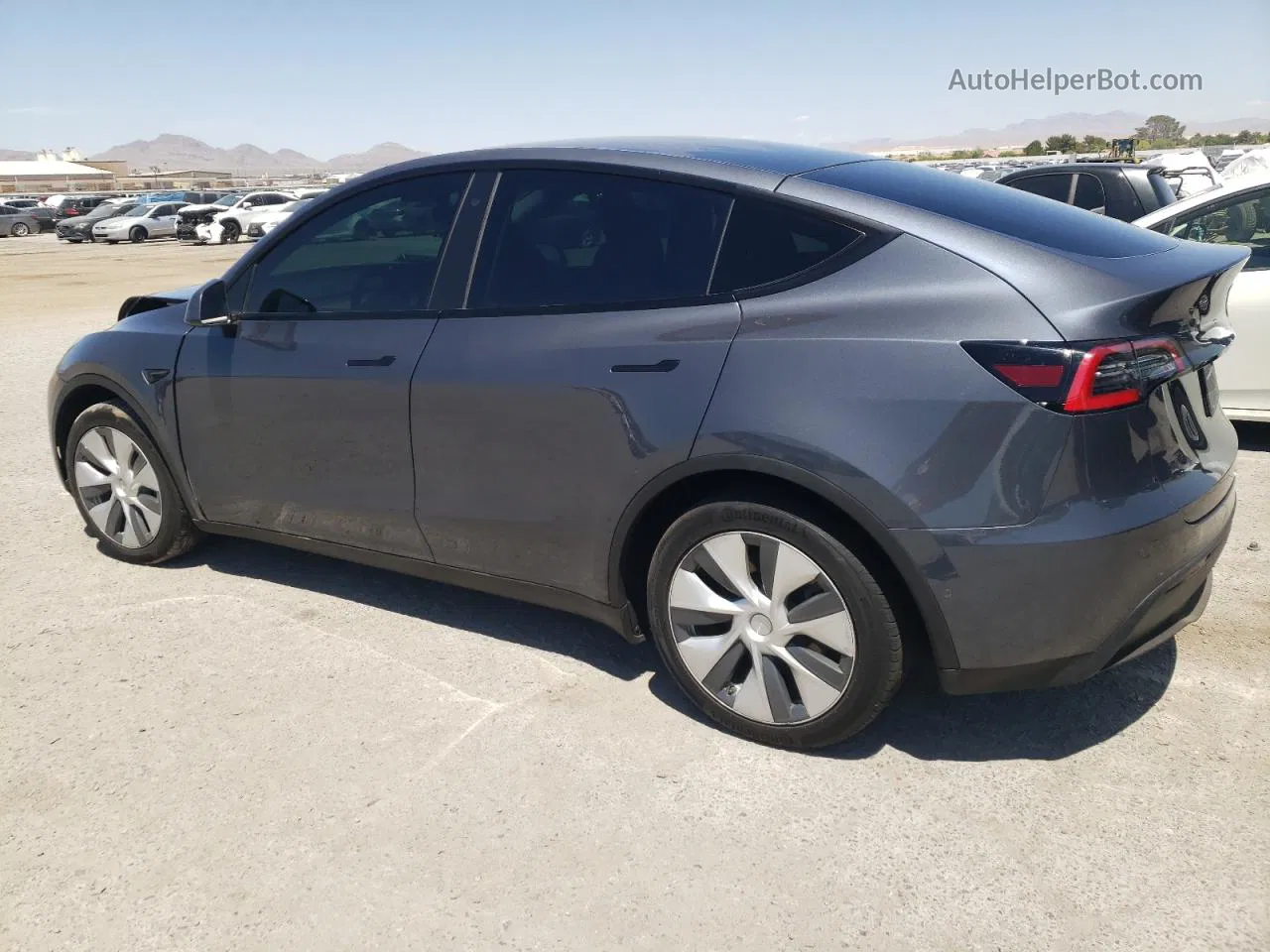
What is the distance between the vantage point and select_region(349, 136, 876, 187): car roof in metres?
3.20

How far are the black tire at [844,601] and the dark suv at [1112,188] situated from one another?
824 centimetres

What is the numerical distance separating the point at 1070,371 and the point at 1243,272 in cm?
420

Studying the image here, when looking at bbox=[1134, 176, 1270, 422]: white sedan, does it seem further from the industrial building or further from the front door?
the industrial building

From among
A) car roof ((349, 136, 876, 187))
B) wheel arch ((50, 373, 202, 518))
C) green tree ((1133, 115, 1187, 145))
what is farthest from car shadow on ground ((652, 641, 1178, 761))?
green tree ((1133, 115, 1187, 145))

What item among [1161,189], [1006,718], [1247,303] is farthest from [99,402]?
[1161,189]

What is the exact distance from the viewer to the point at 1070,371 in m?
2.58

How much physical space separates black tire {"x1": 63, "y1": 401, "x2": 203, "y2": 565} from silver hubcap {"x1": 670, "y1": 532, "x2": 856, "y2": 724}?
8.10 ft

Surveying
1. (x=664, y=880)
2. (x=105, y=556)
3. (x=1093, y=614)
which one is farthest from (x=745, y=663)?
(x=105, y=556)

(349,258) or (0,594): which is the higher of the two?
(349,258)

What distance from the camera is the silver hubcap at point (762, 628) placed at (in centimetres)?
295

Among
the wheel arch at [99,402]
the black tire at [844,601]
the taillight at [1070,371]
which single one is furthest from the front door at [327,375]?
the taillight at [1070,371]

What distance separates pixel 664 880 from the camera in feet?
8.62

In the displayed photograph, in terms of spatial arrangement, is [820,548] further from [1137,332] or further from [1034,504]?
[1137,332]

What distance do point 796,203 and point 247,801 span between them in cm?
227
